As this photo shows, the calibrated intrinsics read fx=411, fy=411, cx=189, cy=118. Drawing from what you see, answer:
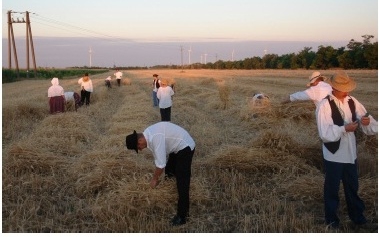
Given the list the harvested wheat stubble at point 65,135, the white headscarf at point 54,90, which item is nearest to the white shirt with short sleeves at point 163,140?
the harvested wheat stubble at point 65,135

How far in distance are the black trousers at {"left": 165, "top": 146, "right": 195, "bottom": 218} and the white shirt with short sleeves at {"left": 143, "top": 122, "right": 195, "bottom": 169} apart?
70mm

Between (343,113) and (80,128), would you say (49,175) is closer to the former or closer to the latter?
(80,128)

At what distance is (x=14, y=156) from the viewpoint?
6719 millimetres

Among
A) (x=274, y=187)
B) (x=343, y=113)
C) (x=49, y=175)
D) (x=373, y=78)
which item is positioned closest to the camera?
(x=343, y=113)

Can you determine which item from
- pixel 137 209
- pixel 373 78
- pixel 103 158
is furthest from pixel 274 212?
pixel 373 78

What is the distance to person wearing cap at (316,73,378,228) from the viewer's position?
4062 mm

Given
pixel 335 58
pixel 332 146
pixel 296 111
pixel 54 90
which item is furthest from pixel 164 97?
pixel 335 58

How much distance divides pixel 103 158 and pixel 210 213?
237cm

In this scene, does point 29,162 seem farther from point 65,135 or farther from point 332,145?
point 332,145

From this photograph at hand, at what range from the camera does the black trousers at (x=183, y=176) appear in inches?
175

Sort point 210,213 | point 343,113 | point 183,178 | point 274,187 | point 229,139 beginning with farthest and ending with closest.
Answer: point 229,139, point 274,187, point 210,213, point 183,178, point 343,113

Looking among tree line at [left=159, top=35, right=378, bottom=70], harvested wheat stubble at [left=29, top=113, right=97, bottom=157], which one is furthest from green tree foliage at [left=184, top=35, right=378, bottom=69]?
harvested wheat stubble at [left=29, top=113, right=97, bottom=157]

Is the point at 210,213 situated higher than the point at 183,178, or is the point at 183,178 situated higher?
the point at 183,178

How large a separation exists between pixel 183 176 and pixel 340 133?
1685mm
